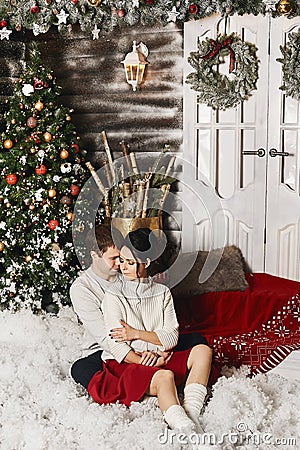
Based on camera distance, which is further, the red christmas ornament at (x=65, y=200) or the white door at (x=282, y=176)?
the white door at (x=282, y=176)

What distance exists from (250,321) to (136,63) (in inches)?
80.0

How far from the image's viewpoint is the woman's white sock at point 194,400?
2.82 m

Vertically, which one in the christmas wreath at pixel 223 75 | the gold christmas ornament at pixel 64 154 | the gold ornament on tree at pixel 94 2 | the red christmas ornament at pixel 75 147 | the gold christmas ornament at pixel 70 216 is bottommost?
the gold christmas ornament at pixel 70 216

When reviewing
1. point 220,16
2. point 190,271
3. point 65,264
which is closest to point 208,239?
point 190,271

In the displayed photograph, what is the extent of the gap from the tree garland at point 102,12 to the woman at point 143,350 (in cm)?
192

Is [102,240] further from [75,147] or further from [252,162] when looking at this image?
[252,162]

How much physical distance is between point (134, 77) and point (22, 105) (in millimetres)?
891

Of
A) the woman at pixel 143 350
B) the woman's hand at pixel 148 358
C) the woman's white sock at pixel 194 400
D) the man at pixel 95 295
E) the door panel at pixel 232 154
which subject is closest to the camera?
the woman's white sock at pixel 194 400

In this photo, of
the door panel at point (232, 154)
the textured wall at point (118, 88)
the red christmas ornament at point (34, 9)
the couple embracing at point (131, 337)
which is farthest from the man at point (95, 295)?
the red christmas ornament at point (34, 9)

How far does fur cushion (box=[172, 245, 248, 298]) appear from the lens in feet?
13.7

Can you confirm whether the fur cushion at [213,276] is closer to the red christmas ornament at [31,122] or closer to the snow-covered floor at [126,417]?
the snow-covered floor at [126,417]

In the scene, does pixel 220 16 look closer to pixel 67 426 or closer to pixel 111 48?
pixel 111 48

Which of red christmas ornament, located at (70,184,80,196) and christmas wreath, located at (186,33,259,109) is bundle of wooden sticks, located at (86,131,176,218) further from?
christmas wreath, located at (186,33,259,109)

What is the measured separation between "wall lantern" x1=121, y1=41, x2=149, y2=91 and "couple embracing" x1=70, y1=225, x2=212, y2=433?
67.8 inches
